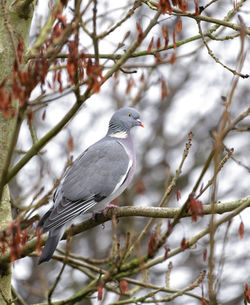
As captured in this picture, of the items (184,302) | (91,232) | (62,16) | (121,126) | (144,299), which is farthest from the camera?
(91,232)

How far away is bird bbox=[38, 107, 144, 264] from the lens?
15.9ft

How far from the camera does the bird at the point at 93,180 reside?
4848mm

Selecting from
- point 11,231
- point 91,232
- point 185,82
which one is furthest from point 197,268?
point 11,231

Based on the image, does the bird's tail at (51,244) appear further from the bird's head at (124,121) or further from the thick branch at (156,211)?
the bird's head at (124,121)

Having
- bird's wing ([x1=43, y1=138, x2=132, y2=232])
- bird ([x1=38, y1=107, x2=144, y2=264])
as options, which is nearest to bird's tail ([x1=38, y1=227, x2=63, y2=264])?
bird ([x1=38, y1=107, x2=144, y2=264])

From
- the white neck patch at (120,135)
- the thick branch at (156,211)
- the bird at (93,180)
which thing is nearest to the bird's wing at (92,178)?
the bird at (93,180)

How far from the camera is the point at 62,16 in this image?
289 cm

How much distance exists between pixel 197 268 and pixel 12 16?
21.7 feet

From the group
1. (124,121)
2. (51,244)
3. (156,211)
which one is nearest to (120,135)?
(124,121)

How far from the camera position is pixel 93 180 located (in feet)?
17.7

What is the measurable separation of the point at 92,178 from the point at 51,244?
3.98ft

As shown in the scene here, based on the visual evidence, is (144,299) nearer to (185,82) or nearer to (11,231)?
(11,231)

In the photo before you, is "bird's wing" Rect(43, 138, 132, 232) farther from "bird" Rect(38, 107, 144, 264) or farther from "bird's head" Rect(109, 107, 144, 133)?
"bird's head" Rect(109, 107, 144, 133)

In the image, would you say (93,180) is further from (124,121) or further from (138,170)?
(138,170)
